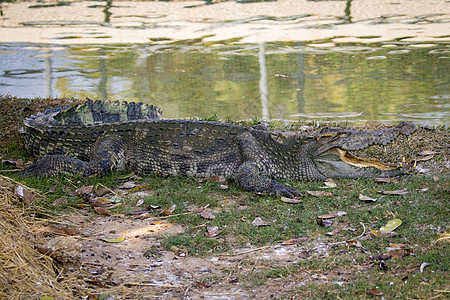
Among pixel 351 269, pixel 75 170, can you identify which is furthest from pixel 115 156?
pixel 351 269

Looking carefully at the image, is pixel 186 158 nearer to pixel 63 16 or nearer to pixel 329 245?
pixel 329 245

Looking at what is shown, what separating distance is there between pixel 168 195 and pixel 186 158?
27.0 inches

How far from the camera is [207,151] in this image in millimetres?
5465

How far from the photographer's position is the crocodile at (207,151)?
5.05 meters

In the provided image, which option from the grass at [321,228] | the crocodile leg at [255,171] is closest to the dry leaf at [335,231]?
the grass at [321,228]

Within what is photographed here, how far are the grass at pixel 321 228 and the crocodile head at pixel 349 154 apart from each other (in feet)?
0.41

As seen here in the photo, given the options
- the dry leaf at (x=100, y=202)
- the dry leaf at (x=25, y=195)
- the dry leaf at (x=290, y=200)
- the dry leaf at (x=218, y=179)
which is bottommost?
the dry leaf at (x=218, y=179)

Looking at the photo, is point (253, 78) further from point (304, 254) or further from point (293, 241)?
point (304, 254)

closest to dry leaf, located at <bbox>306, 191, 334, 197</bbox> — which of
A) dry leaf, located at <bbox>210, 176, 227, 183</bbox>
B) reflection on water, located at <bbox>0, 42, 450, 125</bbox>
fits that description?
dry leaf, located at <bbox>210, 176, 227, 183</bbox>

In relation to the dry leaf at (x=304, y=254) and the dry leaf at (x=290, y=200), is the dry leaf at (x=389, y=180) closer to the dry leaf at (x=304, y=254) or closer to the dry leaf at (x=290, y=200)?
the dry leaf at (x=290, y=200)

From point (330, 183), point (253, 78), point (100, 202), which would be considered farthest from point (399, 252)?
point (253, 78)

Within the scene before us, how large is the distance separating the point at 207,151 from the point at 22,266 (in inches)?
110

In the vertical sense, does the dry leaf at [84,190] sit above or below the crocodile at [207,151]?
below

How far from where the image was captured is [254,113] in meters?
7.57
